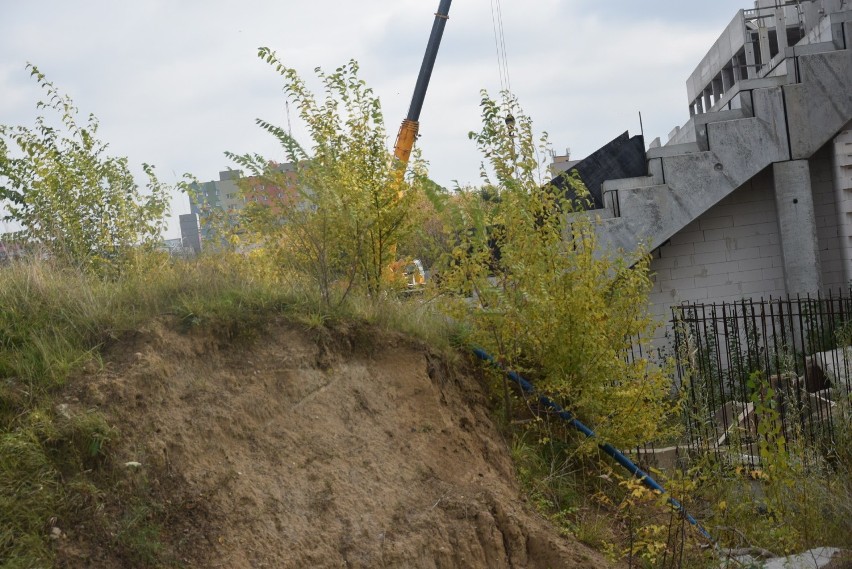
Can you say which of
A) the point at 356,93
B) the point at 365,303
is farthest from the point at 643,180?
the point at 365,303

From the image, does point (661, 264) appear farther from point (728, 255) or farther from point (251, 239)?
point (251, 239)

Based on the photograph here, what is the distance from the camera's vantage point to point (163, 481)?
17.2ft

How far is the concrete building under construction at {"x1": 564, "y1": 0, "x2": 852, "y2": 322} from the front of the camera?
543 inches

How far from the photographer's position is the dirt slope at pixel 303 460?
5195 millimetres

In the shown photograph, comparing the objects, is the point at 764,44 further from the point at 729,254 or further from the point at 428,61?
the point at 428,61

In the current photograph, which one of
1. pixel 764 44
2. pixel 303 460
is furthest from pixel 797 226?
pixel 303 460

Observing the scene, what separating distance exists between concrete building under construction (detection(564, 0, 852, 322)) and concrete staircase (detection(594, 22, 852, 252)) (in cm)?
1

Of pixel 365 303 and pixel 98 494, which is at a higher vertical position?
pixel 365 303

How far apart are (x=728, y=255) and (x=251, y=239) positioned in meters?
9.58

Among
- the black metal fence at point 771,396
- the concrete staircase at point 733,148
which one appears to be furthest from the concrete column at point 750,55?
the black metal fence at point 771,396

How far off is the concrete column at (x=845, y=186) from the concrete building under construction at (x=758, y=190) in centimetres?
2

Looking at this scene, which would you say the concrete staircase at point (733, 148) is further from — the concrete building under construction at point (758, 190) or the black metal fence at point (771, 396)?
the black metal fence at point (771, 396)

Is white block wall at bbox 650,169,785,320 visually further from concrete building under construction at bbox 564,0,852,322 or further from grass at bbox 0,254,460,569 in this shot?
grass at bbox 0,254,460,569

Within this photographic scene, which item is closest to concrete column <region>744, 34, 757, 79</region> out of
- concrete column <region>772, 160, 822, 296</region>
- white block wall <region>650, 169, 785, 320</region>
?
white block wall <region>650, 169, 785, 320</region>
